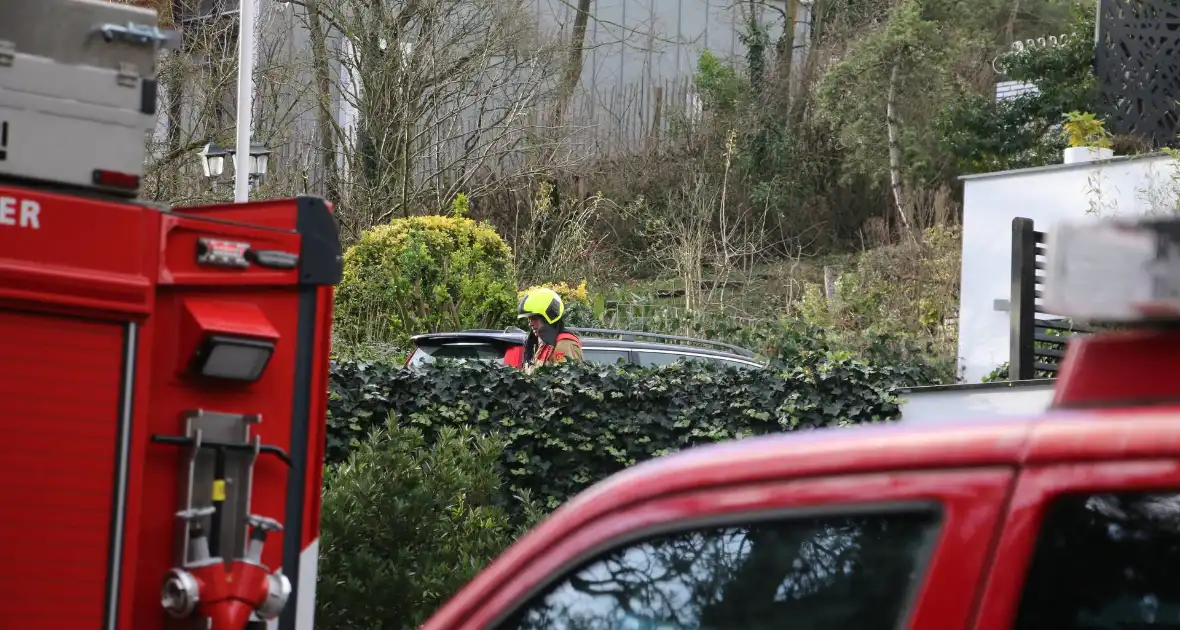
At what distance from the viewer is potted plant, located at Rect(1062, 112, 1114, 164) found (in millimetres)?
15812

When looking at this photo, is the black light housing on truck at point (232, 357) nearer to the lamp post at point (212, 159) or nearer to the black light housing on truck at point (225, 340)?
the black light housing on truck at point (225, 340)

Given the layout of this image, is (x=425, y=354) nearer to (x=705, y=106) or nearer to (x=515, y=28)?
(x=515, y=28)

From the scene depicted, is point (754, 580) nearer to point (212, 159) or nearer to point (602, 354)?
point (602, 354)

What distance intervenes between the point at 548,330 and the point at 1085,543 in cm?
892

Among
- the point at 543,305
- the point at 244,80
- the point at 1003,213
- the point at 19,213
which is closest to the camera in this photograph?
the point at 19,213

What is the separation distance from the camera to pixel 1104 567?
59.7 inches

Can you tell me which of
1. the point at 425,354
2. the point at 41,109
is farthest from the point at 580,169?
the point at 41,109

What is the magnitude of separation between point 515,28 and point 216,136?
5.07 metres

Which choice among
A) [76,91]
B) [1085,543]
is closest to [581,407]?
[76,91]

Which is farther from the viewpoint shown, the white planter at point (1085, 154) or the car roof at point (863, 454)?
the white planter at point (1085, 154)

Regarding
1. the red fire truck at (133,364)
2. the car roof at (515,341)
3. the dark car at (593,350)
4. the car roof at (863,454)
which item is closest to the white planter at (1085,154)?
the dark car at (593,350)

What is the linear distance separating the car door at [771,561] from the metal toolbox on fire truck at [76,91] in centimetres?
268

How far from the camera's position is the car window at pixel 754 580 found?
5.35 ft

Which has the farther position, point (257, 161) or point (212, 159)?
point (257, 161)
